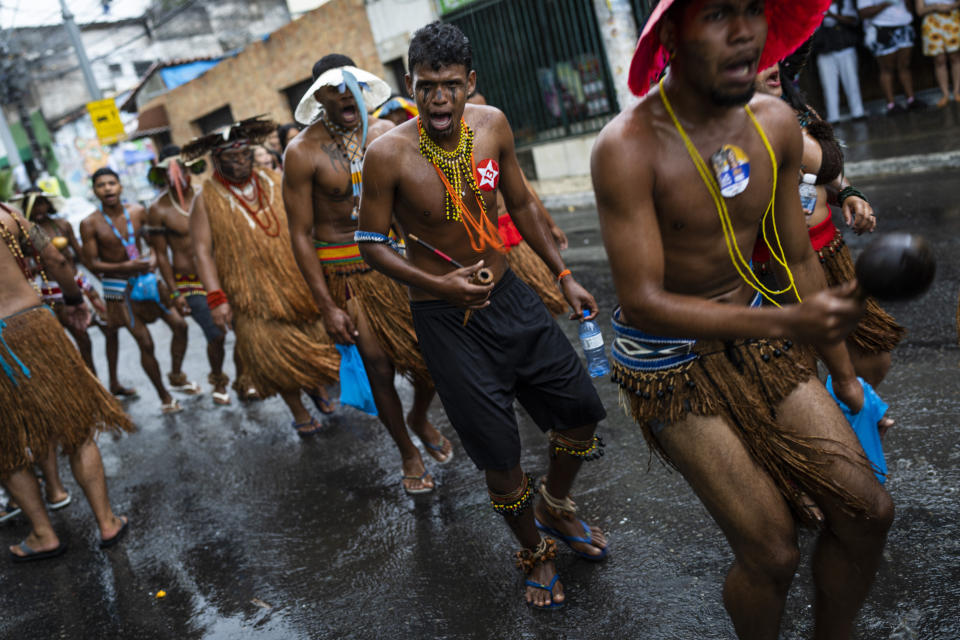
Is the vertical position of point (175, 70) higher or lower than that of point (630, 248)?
higher

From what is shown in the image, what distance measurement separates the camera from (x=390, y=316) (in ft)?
13.9

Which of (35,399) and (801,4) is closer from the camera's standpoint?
(801,4)

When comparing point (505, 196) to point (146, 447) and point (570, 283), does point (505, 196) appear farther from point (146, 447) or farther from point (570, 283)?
point (146, 447)

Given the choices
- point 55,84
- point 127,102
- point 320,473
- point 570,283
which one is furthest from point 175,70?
point 570,283

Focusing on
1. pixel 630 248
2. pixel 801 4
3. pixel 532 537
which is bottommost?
pixel 532 537

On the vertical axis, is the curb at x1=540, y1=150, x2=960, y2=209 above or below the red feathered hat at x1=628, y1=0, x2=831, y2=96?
below

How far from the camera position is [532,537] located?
3.15m

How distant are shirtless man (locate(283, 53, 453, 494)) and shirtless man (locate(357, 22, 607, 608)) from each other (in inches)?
38.2

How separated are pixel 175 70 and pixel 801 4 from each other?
26.6 metres

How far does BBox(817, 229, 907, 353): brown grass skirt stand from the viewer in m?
3.21

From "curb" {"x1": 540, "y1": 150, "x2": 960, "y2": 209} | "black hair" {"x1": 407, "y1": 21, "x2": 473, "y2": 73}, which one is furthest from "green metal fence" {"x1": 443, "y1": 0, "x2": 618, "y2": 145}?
"black hair" {"x1": 407, "y1": 21, "x2": 473, "y2": 73}

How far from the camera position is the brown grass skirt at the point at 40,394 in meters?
4.32

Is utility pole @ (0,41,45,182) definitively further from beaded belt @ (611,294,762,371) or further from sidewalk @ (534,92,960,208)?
beaded belt @ (611,294,762,371)

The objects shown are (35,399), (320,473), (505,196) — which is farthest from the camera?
(320,473)
